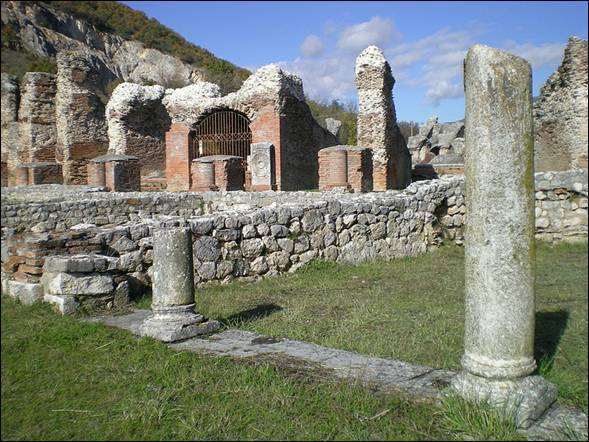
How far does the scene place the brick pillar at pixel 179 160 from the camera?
20.6 metres

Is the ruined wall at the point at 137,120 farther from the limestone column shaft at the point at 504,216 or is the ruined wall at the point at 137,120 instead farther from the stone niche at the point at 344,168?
the limestone column shaft at the point at 504,216

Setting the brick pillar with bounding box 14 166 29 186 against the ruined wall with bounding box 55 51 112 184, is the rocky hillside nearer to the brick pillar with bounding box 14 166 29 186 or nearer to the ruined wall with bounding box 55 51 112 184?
the ruined wall with bounding box 55 51 112 184

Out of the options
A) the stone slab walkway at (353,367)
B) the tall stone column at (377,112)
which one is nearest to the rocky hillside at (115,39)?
the tall stone column at (377,112)

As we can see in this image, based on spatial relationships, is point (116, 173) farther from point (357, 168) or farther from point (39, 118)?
point (39, 118)

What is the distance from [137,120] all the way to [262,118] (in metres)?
6.58

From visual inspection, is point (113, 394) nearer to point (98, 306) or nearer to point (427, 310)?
point (98, 306)

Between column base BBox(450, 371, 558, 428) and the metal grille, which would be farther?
the metal grille

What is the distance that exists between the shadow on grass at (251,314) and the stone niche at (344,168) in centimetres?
923

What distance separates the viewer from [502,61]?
9.98 ft

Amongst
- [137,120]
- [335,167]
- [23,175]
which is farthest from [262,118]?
[23,175]

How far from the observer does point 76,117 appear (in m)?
24.6

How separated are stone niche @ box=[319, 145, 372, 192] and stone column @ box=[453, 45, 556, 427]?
12090 millimetres

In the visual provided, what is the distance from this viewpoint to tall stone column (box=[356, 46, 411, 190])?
19.7 m

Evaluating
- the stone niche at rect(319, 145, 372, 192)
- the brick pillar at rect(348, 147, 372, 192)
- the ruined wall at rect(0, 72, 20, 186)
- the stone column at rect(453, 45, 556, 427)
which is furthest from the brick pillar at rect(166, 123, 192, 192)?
the stone column at rect(453, 45, 556, 427)
